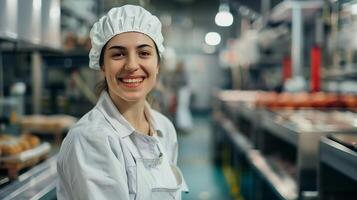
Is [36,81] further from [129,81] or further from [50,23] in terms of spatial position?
[129,81]

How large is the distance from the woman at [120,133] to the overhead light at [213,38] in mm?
15422

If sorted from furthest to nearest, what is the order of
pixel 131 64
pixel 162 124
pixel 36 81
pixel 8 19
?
pixel 36 81, pixel 8 19, pixel 162 124, pixel 131 64

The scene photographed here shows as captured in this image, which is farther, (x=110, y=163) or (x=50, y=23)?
(x=50, y=23)

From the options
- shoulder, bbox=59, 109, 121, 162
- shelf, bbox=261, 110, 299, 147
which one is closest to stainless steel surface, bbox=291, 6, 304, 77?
shelf, bbox=261, 110, 299, 147

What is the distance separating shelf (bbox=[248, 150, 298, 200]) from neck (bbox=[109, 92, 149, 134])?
3.20 feet

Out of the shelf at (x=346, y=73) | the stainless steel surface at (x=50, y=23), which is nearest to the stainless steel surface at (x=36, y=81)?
the stainless steel surface at (x=50, y=23)

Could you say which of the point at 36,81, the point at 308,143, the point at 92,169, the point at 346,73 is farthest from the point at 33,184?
the point at 346,73

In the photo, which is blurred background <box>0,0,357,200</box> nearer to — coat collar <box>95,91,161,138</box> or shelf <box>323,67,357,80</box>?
shelf <box>323,67,357,80</box>

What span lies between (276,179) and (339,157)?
100 centimetres

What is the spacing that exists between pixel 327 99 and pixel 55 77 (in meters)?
2.68

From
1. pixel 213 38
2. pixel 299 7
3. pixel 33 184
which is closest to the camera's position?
pixel 33 184

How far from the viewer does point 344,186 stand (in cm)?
216

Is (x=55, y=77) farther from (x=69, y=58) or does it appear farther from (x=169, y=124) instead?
(x=169, y=124)

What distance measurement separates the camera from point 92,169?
1.43 m
